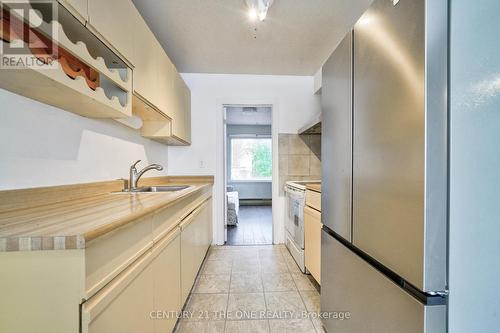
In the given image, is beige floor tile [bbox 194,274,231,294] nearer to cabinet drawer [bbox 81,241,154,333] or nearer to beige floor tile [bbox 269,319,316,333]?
beige floor tile [bbox 269,319,316,333]

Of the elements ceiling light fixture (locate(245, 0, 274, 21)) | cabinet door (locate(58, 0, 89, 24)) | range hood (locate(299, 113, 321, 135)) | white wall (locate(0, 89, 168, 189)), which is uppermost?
ceiling light fixture (locate(245, 0, 274, 21))

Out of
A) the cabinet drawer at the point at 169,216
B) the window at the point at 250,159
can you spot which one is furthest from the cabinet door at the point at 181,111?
the window at the point at 250,159

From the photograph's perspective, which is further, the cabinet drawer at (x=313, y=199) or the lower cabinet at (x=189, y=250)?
the cabinet drawer at (x=313, y=199)

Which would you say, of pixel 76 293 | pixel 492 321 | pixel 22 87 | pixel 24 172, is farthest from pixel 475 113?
pixel 24 172

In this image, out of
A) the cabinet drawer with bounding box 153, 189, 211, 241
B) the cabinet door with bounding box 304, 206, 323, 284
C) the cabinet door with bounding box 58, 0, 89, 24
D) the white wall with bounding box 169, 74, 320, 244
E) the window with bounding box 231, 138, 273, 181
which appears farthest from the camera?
the window with bounding box 231, 138, 273, 181

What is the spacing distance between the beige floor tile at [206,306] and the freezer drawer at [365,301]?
749mm

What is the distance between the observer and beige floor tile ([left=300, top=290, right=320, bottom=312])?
1619 millimetres

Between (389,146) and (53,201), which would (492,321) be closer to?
(389,146)

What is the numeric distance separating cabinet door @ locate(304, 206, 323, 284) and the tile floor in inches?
7.5

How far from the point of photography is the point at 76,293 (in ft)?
1.92

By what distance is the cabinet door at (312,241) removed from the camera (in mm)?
1736

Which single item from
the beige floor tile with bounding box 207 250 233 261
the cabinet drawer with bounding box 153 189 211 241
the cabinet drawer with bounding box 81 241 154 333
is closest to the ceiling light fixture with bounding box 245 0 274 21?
the cabinet drawer with bounding box 153 189 211 241

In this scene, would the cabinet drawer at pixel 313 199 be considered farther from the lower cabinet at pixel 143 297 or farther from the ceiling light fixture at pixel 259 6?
the ceiling light fixture at pixel 259 6
